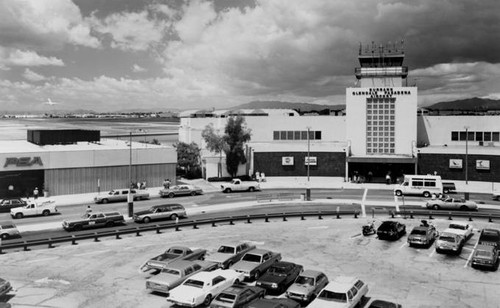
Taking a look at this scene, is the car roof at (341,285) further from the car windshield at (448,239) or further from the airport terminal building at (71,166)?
the airport terminal building at (71,166)

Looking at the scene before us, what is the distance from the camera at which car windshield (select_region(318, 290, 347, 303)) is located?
21227mm

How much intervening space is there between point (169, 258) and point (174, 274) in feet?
10.7

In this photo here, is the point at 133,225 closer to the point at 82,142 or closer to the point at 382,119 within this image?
the point at 82,142

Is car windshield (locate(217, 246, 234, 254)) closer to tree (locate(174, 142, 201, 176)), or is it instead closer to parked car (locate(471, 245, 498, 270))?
parked car (locate(471, 245, 498, 270))

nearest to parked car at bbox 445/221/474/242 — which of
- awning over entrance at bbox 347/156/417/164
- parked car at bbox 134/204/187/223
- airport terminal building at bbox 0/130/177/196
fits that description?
parked car at bbox 134/204/187/223

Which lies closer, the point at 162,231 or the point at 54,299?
the point at 54,299

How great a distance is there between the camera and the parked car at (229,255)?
28.1 meters

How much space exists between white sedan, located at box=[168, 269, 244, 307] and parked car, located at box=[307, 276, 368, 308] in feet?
16.5

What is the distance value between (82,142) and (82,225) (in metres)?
36.9

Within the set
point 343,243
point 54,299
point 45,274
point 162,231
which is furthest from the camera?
point 162,231

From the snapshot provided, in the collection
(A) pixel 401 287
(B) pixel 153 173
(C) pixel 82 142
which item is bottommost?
(A) pixel 401 287

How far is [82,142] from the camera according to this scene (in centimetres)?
7394

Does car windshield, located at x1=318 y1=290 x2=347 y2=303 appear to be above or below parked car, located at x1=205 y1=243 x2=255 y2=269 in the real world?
below

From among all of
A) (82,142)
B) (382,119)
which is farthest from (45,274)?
(382,119)
